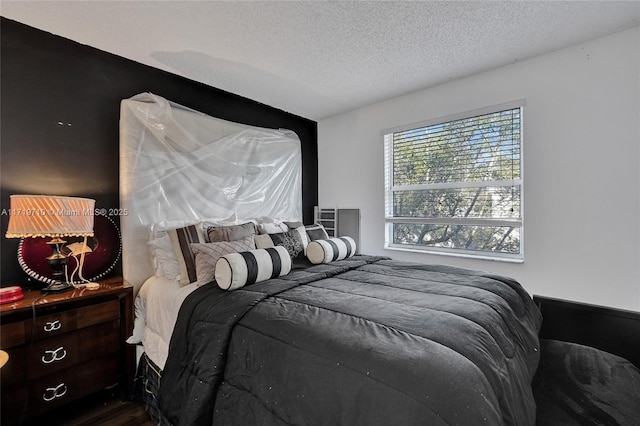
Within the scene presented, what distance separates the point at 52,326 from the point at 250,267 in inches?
43.4

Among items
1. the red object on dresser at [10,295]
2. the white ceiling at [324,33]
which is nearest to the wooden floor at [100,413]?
the red object on dresser at [10,295]

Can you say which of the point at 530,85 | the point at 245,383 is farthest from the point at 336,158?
the point at 245,383

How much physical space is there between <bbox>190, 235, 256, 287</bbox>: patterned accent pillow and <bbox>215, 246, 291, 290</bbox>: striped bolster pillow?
0.54ft

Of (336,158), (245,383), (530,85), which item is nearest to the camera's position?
(245,383)

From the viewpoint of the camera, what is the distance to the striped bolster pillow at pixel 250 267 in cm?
161

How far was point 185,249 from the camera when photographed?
6.34 feet

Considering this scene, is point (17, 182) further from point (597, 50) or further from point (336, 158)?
point (597, 50)

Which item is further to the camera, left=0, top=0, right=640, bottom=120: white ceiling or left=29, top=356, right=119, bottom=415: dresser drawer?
left=0, top=0, right=640, bottom=120: white ceiling

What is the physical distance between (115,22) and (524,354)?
294 cm

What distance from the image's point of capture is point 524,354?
1.31 meters

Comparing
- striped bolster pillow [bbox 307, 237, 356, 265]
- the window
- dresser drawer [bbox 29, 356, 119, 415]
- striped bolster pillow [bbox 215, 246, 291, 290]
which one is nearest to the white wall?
the window

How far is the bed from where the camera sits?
90 cm

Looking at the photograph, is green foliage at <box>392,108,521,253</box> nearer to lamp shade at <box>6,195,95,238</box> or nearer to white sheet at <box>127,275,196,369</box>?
white sheet at <box>127,275,196,369</box>

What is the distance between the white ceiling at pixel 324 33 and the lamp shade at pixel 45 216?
1146mm
